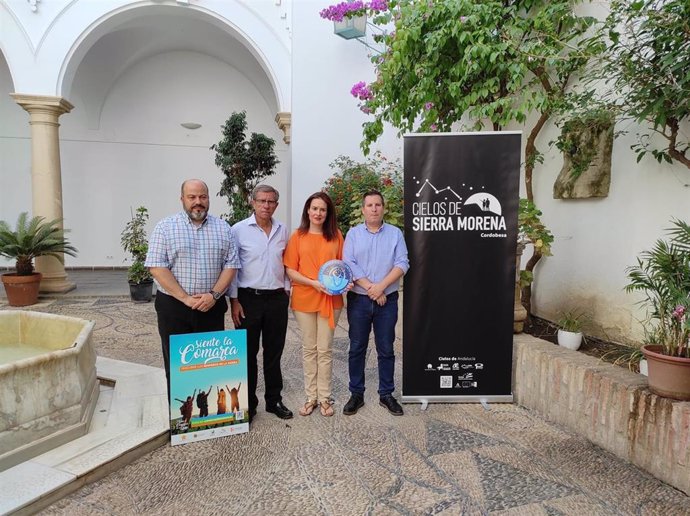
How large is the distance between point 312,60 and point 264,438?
6.78 meters

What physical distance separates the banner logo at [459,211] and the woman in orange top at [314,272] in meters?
0.70

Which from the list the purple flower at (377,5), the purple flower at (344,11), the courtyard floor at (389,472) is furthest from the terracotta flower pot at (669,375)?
the purple flower at (344,11)

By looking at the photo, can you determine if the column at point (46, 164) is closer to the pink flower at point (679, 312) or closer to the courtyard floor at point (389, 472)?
the courtyard floor at point (389, 472)

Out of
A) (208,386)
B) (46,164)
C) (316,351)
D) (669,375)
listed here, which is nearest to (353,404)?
(316,351)

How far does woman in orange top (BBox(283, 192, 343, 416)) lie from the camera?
329 cm

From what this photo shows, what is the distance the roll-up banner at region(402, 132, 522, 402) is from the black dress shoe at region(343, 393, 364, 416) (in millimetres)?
355

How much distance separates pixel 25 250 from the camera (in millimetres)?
7086

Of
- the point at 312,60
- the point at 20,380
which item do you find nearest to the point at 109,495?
the point at 20,380

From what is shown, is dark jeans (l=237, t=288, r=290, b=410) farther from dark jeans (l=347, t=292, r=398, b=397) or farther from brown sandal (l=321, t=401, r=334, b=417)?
dark jeans (l=347, t=292, r=398, b=397)

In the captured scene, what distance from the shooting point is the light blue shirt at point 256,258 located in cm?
325

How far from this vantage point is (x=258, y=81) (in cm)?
1124

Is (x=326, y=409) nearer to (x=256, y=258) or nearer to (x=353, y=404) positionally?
(x=353, y=404)

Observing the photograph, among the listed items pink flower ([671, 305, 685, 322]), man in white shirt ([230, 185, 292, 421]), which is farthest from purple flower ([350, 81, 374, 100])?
pink flower ([671, 305, 685, 322])

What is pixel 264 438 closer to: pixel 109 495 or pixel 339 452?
pixel 339 452
